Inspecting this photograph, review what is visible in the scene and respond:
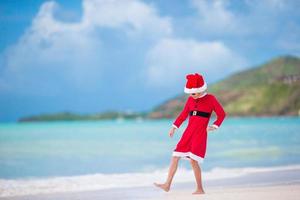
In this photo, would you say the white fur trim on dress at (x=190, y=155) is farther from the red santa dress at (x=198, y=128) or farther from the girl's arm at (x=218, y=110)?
the girl's arm at (x=218, y=110)

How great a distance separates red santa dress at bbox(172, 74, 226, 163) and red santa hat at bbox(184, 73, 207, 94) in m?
0.09

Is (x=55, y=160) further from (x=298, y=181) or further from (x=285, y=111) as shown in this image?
(x=285, y=111)

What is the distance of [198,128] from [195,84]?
1.34 ft

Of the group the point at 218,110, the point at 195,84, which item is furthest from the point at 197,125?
the point at 195,84

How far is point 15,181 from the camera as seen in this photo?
7.84 meters

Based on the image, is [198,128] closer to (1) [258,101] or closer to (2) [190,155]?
(2) [190,155]

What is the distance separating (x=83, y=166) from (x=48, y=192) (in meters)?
4.29

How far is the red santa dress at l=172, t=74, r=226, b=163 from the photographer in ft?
16.5

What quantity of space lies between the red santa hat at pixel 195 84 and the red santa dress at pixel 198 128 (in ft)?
0.29

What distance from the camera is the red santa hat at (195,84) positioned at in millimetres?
5062

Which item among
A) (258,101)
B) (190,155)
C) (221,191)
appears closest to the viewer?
(190,155)

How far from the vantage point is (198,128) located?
5.06m

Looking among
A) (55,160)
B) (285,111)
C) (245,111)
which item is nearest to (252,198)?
(55,160)

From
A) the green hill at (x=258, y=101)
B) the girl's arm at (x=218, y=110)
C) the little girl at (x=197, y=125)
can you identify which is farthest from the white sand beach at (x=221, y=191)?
the green hill at (x=258, y=101)
